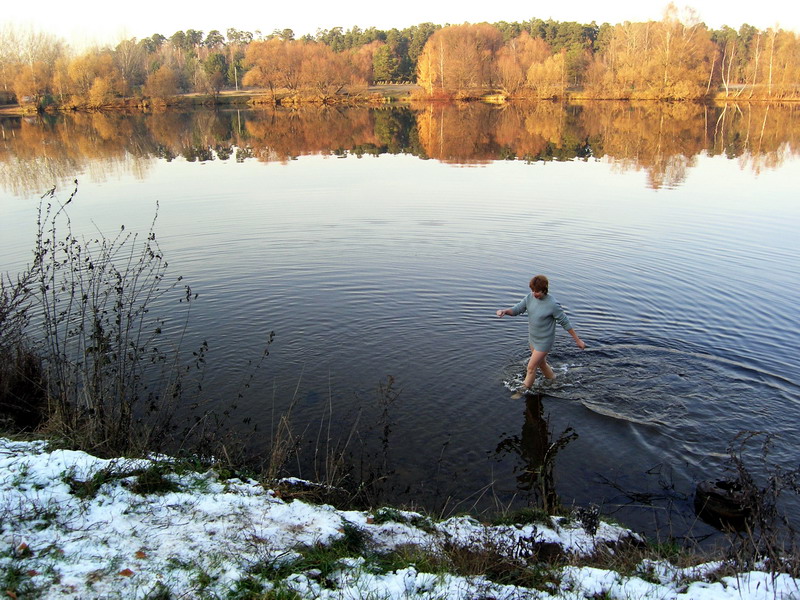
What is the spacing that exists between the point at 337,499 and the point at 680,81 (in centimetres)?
8215

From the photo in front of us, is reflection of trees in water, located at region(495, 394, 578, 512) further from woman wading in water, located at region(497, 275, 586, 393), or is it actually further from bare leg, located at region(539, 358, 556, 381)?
woman wading in water, located at region(497, 275, 586, 393)

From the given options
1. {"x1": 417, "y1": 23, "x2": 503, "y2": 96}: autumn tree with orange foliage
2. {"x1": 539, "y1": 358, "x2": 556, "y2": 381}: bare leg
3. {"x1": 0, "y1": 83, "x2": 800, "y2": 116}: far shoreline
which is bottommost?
{"x1": 539, "y1": 358, "x2": 556, "y2": 381}: bare leg

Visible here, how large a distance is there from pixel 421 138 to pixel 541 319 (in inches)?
1471

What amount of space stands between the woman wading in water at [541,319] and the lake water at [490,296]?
2.02 ft

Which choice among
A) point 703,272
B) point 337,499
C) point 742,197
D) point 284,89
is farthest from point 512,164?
point 284,89

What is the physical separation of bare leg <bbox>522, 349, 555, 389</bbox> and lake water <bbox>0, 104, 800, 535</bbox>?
29 centimetres

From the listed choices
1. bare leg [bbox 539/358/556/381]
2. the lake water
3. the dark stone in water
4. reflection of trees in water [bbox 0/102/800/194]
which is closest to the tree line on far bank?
reflection of trees in water [bbox 0/102/800/194]

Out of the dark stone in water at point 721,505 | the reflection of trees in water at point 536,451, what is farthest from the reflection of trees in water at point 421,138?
the dark stone in water at point 721,505

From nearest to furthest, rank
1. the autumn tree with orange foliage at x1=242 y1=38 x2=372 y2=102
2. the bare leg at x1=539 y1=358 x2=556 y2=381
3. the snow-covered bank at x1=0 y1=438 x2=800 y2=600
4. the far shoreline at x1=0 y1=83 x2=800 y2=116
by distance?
the snow-covered bank at x1=0 y1=438 x2=800 y2=600, the bare leg at x1=539 y1=358 x2=556 y2=381, the far shoreline at x1=0 y1=83 x2=800 y2=116, the autumn tree with orange foliage at x1=242 y1=38 x2=372 y2=102

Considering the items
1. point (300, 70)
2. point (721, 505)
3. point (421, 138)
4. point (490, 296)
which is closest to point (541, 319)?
point (721, 505)

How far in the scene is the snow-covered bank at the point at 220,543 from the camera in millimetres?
4430

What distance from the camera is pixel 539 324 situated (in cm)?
948

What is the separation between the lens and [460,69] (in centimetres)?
8838

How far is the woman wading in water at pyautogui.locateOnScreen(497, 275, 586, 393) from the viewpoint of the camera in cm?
934
